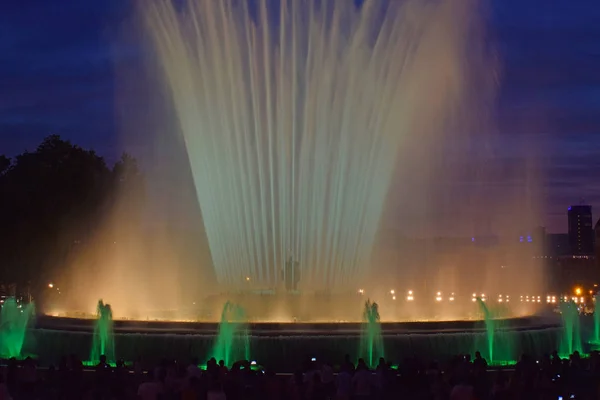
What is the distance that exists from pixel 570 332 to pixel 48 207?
30.9 meters

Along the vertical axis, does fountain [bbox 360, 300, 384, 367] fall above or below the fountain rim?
below

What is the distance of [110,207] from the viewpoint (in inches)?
1986

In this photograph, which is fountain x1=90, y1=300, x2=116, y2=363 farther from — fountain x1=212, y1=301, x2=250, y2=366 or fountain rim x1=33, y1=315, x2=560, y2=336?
fountain x1=212, y1=301, x2=250, y2=366

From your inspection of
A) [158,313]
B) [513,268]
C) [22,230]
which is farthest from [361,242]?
[513,268]

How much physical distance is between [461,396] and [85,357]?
11.0 m

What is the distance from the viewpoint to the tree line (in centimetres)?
4488

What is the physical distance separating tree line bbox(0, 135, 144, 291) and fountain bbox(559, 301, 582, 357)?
29.3 m

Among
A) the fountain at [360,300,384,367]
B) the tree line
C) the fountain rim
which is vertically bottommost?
the fountain at [360,300,384,367]

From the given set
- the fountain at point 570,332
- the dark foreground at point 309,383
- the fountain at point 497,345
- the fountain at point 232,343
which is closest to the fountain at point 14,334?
the fountain at point 232,343

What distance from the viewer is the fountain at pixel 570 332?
21.5m

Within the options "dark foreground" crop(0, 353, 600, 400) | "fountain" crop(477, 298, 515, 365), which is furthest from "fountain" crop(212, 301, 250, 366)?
"fountain" crop(477, 298, 515, 365)

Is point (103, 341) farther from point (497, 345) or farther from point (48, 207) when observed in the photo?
point (48, 207)

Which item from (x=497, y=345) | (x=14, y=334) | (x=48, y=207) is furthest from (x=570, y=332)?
(x=48, y=207)

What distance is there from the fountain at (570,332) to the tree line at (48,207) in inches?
1155
